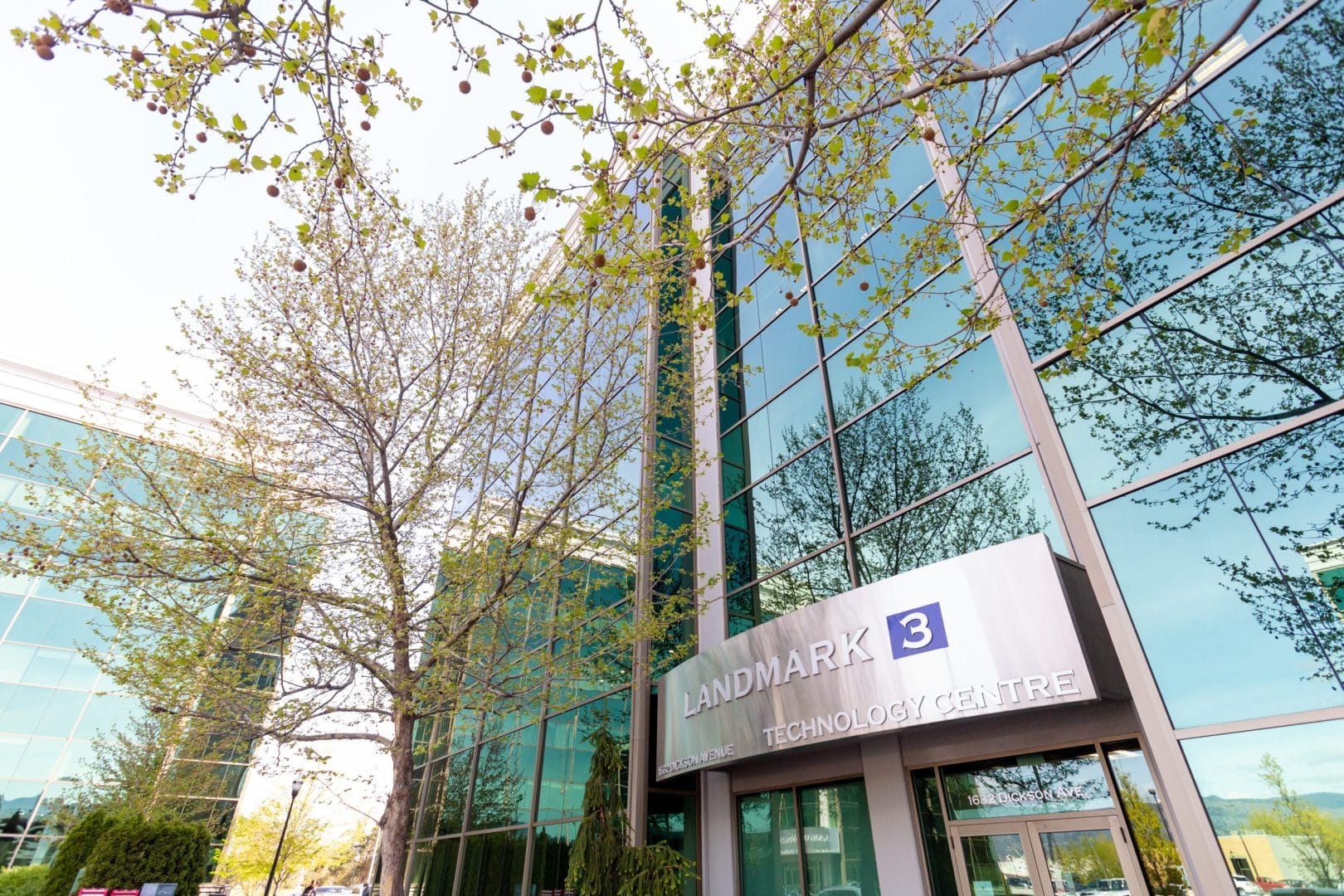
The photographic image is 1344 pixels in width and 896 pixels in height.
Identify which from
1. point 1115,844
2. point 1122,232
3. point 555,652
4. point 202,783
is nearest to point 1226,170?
point 1122,232

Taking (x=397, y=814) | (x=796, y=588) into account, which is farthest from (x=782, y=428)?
(x=397, y=814)

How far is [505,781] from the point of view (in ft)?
42.1

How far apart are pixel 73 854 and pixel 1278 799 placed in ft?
65.2

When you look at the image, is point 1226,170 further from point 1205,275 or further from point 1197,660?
point 1197,660

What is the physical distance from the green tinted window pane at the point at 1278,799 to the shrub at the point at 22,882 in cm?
2422

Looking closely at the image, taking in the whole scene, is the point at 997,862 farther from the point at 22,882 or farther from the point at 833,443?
the point at 22,882

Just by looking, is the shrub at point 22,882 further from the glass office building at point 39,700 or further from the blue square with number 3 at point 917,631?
the blue square with number 3 at point 917,631

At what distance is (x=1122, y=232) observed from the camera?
6.77m

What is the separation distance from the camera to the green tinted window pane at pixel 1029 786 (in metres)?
6.29

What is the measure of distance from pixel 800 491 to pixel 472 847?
10.4m

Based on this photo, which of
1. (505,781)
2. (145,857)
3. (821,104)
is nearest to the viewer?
(821,104)

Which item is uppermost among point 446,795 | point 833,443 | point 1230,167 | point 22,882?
point 833,443

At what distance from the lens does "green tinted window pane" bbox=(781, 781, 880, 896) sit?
7.96 meters

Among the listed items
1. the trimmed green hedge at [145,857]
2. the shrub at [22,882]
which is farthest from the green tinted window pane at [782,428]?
the shrub at [22,882]
